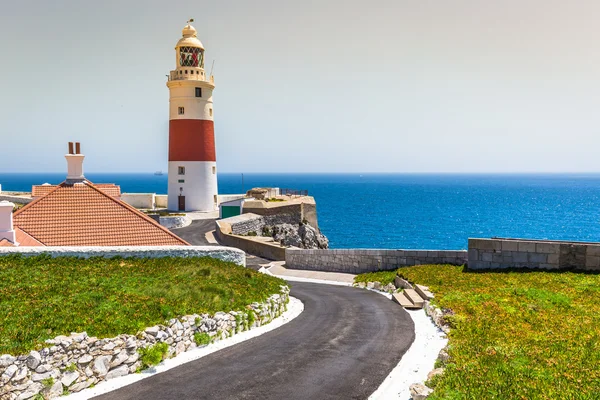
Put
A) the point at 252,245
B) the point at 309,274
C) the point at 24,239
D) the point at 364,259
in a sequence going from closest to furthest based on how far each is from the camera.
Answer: the point at 24,239
the point at 364,259
the point at 309,274
the point at 252,245

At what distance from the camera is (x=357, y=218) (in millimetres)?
99500

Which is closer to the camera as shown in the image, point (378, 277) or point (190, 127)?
point (378, 277)

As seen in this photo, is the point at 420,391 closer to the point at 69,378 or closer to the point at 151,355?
the point at 151,355

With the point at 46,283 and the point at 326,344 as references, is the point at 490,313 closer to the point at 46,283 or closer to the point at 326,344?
the point at 326,344

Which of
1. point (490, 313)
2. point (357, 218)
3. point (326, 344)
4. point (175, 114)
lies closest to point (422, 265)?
point (490, 313)

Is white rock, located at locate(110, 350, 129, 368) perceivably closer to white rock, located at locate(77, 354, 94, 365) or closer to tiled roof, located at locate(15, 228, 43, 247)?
white rock, located at locate(77, 354, 94, 365)

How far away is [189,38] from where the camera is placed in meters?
46.4

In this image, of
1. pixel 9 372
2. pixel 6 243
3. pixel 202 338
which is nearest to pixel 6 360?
pixel 9 372

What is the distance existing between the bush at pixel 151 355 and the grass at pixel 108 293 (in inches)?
20.3

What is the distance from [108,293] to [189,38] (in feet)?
125

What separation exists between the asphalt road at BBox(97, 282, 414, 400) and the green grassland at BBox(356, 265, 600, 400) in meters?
1.69

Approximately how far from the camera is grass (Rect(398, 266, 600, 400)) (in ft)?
27.7

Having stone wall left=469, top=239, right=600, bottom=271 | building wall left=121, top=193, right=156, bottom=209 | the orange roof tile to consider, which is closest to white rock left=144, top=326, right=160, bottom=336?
the orange roof tile

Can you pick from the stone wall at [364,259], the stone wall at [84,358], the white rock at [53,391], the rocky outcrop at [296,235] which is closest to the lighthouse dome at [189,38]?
the rocky outcrop at [296,235]
